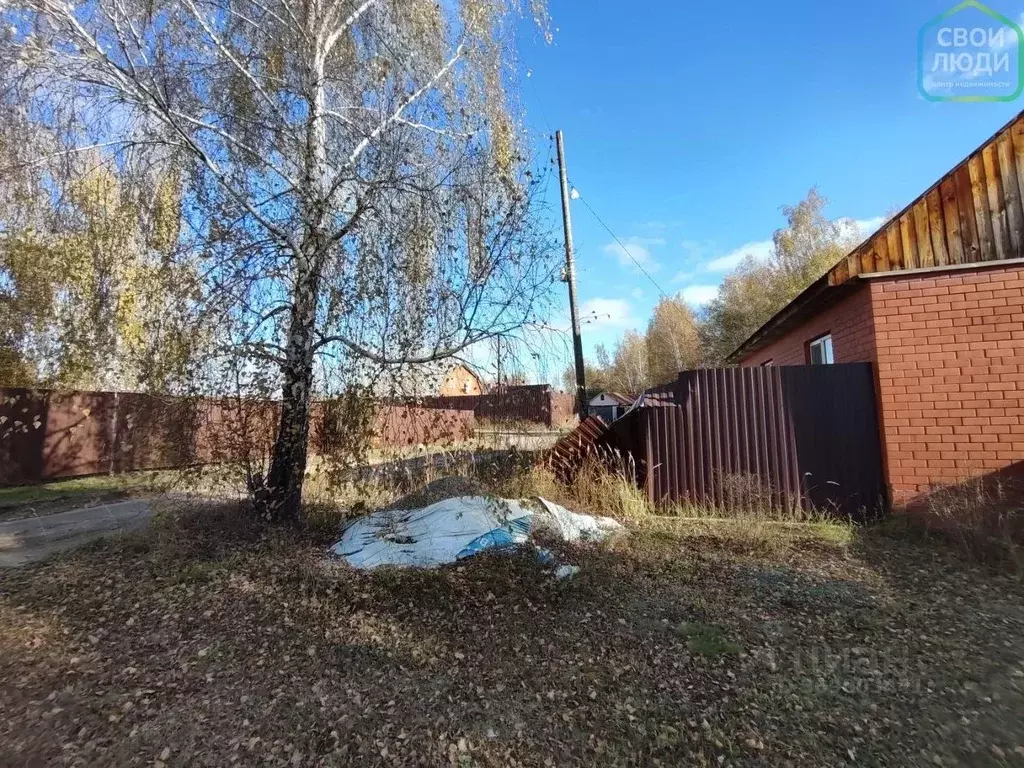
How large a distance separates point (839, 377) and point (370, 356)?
539cm

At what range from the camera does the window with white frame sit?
8125 millimetres

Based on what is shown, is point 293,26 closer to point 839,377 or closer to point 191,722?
point 191,722

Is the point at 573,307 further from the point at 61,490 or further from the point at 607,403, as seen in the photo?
the point at 607,403

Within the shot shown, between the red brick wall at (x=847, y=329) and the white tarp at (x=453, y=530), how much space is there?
3.71 m

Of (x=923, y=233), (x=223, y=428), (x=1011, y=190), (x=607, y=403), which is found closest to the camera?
(x=223, y=428)

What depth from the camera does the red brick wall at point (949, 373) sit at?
567 cm

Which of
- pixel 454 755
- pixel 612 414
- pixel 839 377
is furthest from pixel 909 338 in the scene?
pixel 612 414

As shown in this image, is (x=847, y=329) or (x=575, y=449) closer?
(x=847, y=329)

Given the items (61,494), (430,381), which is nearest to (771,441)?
(430,381)

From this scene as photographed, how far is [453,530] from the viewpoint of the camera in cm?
539

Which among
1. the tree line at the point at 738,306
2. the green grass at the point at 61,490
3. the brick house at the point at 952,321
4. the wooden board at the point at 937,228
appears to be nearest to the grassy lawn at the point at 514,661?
the brick house at the point at 952,321

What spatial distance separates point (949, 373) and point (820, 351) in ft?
9.23

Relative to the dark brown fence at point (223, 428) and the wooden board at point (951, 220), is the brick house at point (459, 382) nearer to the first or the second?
the dark brown fence at point (223, 428)

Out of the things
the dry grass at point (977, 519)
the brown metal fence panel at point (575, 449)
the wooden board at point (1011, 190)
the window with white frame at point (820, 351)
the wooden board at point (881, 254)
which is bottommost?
the dry grass at point (977, 519)
